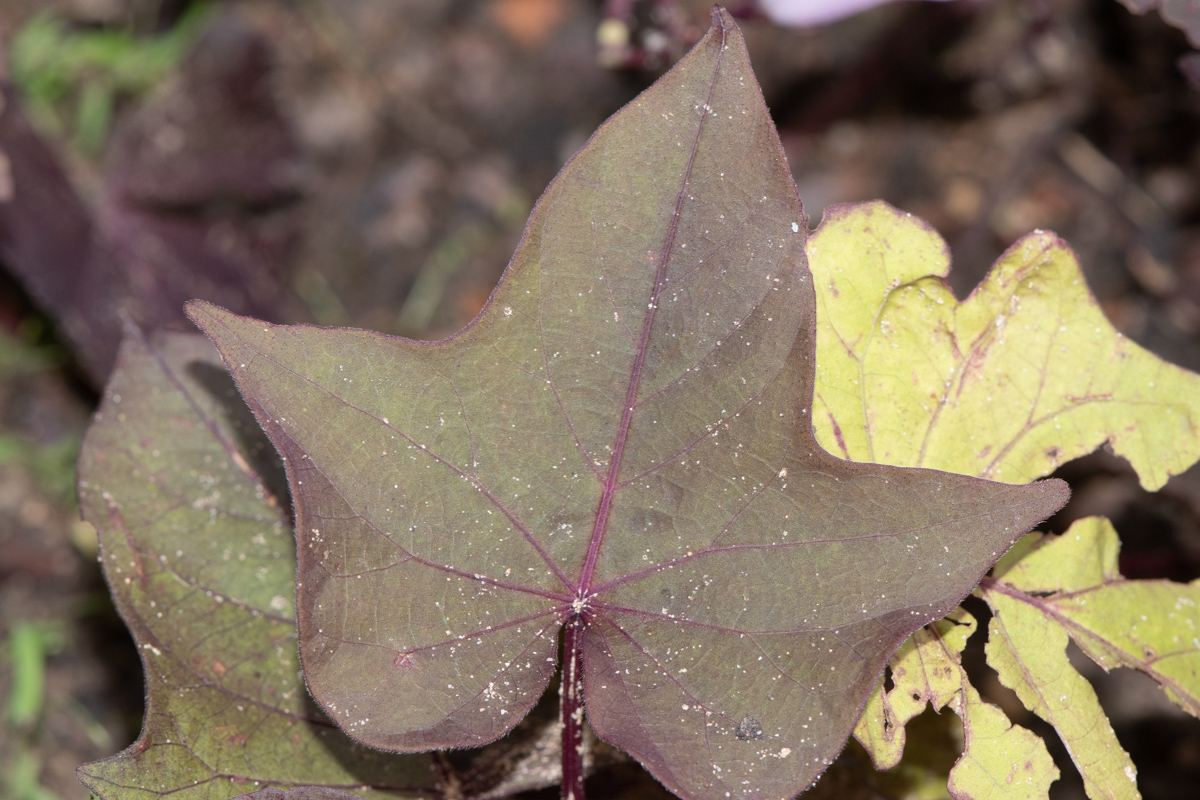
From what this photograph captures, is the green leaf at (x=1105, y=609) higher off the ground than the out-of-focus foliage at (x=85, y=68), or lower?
lower

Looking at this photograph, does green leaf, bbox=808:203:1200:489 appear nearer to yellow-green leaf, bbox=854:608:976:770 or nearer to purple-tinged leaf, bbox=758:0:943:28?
yellow-green leaf, bbox=854:608:976:770

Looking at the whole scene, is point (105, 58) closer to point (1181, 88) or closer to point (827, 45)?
point (827, 45)

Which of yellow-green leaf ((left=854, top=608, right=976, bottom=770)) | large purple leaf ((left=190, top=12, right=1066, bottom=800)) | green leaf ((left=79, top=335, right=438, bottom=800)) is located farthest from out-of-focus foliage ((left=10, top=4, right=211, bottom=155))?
yellow-green leaf ((left=854, top=608, right=976, bottom=770))

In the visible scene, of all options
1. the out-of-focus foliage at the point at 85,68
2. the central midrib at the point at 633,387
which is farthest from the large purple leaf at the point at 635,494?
the out-of-focus foliage at the point at 85,68

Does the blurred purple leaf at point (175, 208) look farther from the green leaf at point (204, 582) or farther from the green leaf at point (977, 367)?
the green leaf at point (977, 367)

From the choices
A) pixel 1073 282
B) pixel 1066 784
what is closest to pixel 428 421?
pixel 1073 282

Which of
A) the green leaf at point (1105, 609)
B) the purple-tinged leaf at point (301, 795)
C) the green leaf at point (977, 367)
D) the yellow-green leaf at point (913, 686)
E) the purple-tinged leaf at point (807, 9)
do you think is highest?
the purple-tinged leaf at point (807, 9)

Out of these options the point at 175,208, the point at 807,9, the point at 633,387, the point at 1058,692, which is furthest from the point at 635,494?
the point at 175,208

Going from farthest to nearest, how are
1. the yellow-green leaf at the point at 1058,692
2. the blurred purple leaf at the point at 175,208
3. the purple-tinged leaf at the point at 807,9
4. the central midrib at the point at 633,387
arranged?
1. the blurred purple leaf at the point at 175,208
2. the purple-tinged leaf at the point at 807,9
3. the yellow-green leaf at the point at 1058,692
4. the central midrib at the point at 633,387
